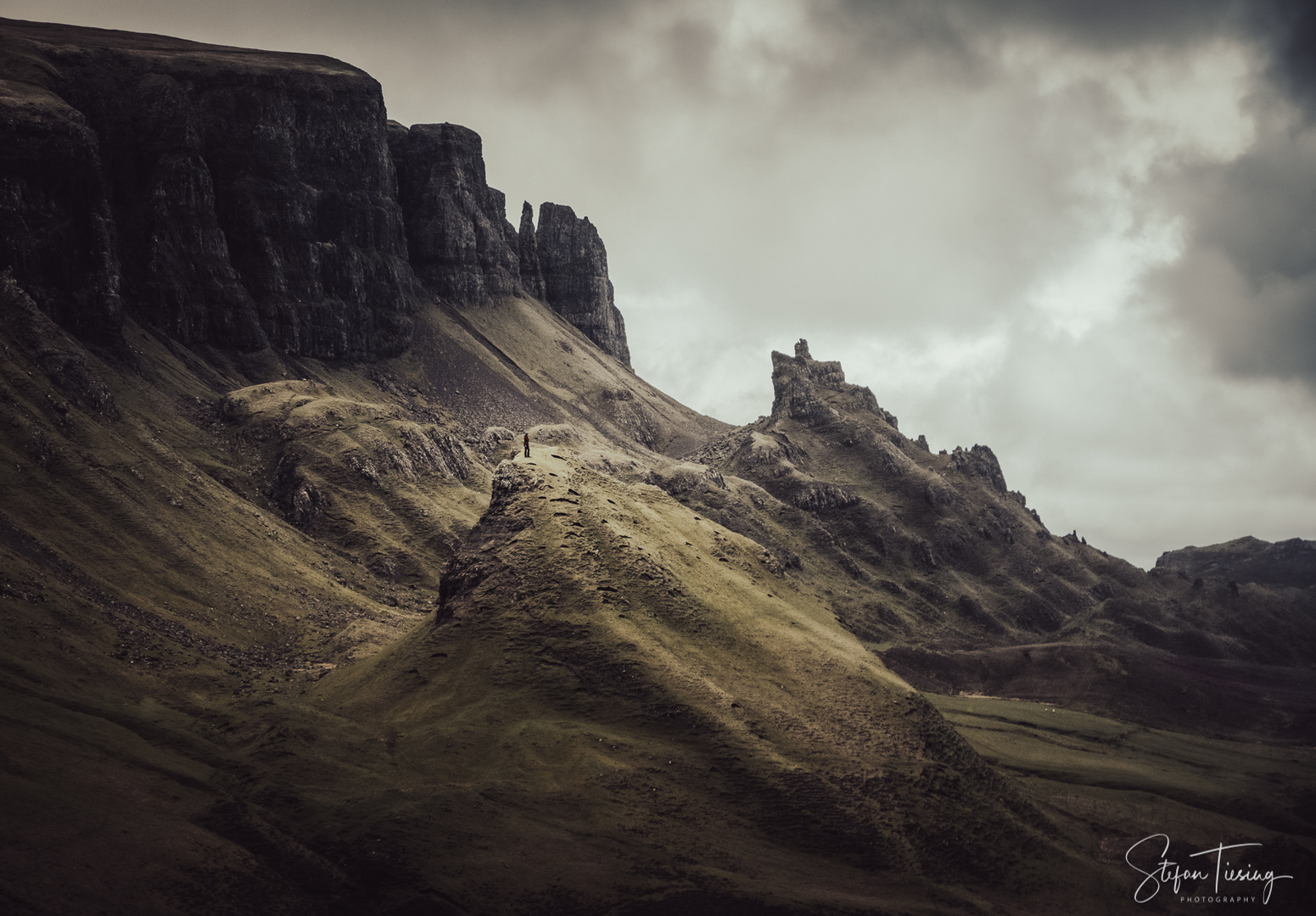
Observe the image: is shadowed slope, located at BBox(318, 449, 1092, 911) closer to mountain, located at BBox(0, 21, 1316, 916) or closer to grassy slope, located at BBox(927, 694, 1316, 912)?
mountain, located at BBox(0, 21, 1316, 916)

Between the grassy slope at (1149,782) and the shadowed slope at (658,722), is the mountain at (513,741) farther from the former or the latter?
the grassy slope at (1149,782)

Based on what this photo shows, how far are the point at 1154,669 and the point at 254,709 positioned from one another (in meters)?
158

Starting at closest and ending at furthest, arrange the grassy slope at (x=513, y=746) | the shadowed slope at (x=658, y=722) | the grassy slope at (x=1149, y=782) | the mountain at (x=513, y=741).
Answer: the grassy slope at (x=513, y=746) < the mountain at (x=513, y=741) < the shadowed slope at (x=658, y=722) < the grassy slope at (x=1149, y=782)

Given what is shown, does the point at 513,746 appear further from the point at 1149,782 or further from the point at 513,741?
the point at 1149,782

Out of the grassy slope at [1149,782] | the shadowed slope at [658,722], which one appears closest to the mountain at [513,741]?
the shadowed slope at [658,722]

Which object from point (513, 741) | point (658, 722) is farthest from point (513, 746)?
point (658, 722)

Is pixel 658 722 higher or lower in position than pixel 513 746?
higher

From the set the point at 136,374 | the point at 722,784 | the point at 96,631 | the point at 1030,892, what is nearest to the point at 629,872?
the point at 722,784

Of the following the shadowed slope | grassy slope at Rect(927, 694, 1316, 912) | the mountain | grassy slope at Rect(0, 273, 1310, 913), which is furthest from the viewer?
grassy slope at Rect(927, 694, 1316, 912)

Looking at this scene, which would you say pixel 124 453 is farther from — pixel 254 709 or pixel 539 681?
pixel 539 681

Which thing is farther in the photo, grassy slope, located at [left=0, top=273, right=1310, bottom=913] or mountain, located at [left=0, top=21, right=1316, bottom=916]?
mountain, located at [left=0, top=21, right=1316, bottom=916]

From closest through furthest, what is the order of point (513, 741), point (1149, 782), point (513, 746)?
point (513, 746) → point (513, 741) → point (1149, 782)

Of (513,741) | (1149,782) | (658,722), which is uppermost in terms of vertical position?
(1149,782)

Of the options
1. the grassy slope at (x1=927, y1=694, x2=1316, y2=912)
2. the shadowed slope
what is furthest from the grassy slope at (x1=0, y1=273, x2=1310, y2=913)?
the grassy slope at (x1=927, y1=694, x2=1316, y2=912)
